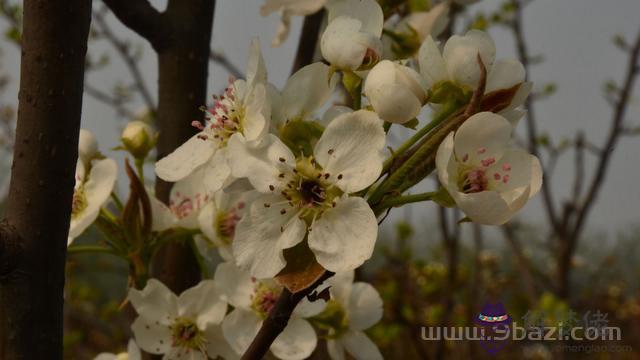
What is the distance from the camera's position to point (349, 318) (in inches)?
29.2

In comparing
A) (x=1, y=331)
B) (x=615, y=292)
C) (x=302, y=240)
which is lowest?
(x=615, y=292)

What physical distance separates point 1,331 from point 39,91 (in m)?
0.19

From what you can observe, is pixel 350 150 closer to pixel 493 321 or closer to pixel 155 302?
pixel 155 302

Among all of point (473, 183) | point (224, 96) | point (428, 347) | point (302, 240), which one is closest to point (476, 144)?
point (473, 183)

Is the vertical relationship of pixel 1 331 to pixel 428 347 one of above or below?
above

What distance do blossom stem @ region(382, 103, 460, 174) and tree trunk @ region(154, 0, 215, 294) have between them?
37 cm

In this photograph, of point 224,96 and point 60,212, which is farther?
point 224,96

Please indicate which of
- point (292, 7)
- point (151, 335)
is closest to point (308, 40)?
point (292, 7)

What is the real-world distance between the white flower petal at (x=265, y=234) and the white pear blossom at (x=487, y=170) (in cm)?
12

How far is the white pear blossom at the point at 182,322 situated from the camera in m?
0.67

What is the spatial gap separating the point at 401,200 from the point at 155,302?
331 millimetres

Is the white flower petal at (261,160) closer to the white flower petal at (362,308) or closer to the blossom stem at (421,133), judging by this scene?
the blossom stem at (421,133)

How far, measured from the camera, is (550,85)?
2385mm

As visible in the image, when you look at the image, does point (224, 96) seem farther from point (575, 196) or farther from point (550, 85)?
point (550, 85)
